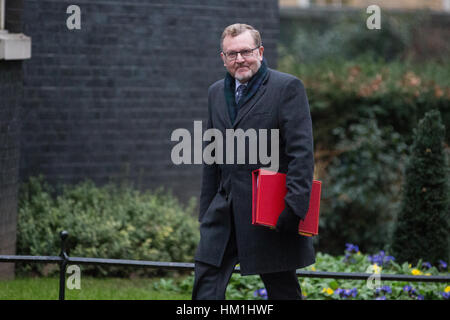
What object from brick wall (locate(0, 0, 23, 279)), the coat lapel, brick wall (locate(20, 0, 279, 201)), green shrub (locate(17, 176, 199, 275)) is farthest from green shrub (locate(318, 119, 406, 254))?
the coat lapel

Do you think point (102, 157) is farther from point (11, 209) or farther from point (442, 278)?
point (442, 278)

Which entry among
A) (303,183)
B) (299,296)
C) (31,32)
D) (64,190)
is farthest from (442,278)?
(31,32)

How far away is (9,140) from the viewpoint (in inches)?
272

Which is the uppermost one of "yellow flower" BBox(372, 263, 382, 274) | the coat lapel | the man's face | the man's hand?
the man's face

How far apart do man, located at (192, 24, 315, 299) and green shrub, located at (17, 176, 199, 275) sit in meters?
3.07

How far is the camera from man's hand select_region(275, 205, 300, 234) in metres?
4.14

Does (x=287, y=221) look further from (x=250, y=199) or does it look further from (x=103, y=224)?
(x=103, y=224)

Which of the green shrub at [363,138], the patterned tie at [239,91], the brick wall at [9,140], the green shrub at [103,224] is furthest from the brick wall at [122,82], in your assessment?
the patterned tie at [239,91]

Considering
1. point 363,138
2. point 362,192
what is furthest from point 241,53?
point 363,138

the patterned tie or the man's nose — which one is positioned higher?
the man's nose

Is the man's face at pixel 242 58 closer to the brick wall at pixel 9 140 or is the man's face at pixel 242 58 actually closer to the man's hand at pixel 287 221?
the man's hand at pixel 287 221

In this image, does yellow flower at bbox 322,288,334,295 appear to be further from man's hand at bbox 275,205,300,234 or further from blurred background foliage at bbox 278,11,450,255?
blurred background foliage at bbox 278,11,450,255

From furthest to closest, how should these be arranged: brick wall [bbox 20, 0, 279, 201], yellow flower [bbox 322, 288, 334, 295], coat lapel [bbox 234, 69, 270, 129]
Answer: brick wall [bbox 20, 0, 279, 201]
yellow flower [bbox 322, 288, 334, 295]
coat lapel [bbox 234, 69, 270, 129]

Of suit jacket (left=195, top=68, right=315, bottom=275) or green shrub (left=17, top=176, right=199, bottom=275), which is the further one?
green shrub (left=17, top=176, right=199, bottom=275)
